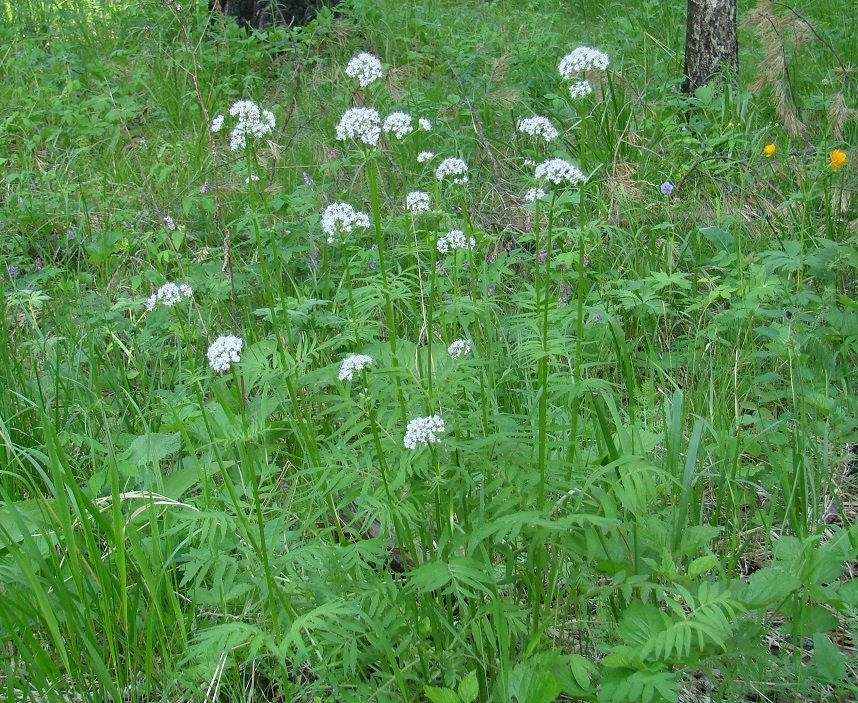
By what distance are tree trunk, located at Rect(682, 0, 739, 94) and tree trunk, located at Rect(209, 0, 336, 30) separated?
117 inches

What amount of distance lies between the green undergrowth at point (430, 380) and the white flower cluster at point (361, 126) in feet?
0.65

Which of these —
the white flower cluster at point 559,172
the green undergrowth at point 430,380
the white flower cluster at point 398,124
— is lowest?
the green undergrowth at point 430,380

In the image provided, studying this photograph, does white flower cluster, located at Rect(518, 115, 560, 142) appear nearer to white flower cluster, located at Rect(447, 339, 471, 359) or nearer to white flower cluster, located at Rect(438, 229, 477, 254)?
white flower cluster, located at Rect(438, 229, 477, 254)

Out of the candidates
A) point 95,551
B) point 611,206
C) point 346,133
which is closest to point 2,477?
point 95,551

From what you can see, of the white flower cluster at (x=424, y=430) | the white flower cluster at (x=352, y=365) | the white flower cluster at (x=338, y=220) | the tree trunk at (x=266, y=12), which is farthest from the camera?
the tree trunk at (x=266, y=12)

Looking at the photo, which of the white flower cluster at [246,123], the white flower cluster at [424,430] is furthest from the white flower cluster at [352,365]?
the white flower cluster at [246,123]

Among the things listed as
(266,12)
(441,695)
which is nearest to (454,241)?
(441,695)

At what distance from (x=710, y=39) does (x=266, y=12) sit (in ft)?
11.2

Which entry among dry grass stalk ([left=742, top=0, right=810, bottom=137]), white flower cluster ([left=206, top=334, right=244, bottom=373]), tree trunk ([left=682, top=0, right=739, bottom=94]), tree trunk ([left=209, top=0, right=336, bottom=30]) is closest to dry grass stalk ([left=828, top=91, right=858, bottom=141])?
dry grass stalk ([left=742, top=0, right=810, bottom=137])

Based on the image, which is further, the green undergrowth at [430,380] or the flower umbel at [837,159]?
the flower umbel at [837,159]

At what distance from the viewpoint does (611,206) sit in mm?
3693

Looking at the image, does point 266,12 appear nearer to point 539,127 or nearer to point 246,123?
point 246,123

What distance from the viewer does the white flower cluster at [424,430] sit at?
5.28ft

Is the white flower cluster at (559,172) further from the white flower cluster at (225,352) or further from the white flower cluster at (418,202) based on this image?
the white flower cluster at (225,352)
